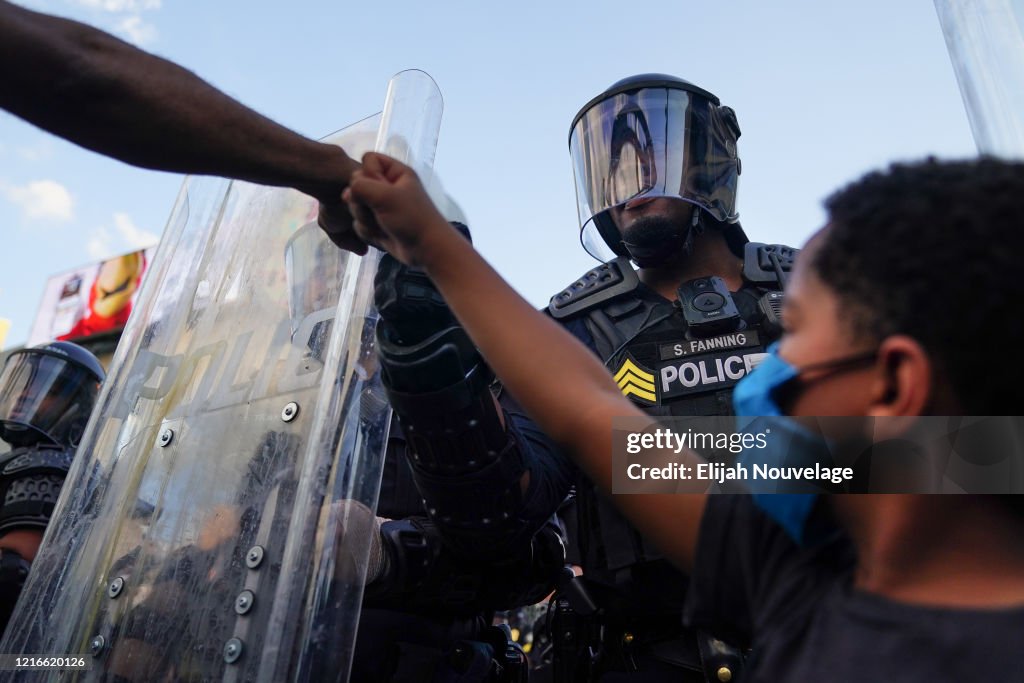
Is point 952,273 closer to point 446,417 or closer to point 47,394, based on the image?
point 446,417

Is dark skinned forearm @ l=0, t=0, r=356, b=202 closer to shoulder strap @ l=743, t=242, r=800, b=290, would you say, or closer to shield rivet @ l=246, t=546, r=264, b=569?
shield rivet @ l=246, t=546, r=264, b=569

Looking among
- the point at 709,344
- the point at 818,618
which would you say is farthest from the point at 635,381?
the point at 818,618

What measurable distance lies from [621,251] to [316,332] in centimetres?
154

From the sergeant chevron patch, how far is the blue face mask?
1136mm

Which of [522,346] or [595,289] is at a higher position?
[595,289]

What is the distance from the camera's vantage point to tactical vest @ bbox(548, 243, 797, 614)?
204 cm

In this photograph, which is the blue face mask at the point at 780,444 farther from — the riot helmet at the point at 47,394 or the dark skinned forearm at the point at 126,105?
the riot helmet at the point at 47,394

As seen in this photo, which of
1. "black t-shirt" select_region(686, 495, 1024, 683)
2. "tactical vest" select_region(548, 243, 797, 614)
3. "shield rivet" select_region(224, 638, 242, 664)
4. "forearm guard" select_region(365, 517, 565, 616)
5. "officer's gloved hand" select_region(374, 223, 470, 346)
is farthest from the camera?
"forearm guard" select_region(365, 517, 565, 616)

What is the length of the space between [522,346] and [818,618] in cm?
57

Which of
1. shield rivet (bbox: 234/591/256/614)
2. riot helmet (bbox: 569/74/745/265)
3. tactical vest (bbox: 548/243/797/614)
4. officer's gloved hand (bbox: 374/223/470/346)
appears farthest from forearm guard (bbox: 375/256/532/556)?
riot helmet (bbox: 569/74/745/265)

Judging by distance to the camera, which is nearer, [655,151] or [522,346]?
[522,346]

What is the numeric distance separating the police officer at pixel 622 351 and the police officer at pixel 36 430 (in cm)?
226

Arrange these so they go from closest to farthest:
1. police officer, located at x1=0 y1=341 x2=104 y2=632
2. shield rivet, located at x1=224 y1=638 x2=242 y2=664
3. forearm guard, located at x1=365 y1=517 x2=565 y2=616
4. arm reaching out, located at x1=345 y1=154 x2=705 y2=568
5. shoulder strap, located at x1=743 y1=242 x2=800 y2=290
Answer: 1. arm reaching out, located at x1=345 y1=154 x2=705 y2=568
2. shield rivet, located at x1=224 y1=638 x2=242 y2=664
3. forearm guard, located at x1=365 y1=517 x2=565 y2=616
4. shoulder strap, located at x1=743 y1=242 x2=800 y2=290
5. police officer, located at x1=0 y1=341 x2=104 y2=632

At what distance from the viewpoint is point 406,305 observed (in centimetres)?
166
